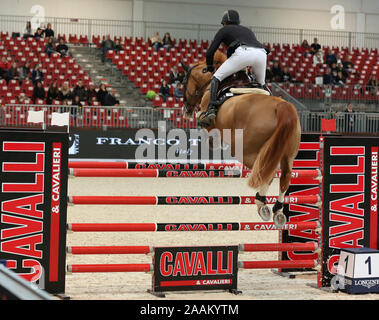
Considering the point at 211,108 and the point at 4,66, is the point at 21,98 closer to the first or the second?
the point at 4,66

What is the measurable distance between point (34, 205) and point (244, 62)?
2432mm

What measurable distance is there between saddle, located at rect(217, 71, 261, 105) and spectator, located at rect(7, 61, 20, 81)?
15825mm

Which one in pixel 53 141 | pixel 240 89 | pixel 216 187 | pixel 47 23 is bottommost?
pixel 216 187

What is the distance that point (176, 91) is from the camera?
20.7m

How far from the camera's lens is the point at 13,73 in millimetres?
20797

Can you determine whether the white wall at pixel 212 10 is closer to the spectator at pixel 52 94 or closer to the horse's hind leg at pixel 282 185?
the spectator at pixel 52 94

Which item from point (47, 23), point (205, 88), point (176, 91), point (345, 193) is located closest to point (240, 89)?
point (205, 88)

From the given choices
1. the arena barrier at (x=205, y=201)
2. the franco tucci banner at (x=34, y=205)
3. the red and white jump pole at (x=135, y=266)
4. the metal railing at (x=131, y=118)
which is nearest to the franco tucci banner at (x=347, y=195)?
the arena barrier at (x=205, y=201)

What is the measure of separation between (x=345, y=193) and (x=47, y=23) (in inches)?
843

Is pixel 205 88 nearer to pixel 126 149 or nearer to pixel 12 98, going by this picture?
pixel 126 149

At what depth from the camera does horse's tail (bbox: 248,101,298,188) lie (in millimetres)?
5145

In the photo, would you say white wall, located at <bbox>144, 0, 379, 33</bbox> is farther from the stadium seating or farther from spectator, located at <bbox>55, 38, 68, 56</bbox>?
spectator, located at <bbox>55, 38, 68, 56</bbox>

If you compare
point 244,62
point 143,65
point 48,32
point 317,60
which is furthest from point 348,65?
point 244,62

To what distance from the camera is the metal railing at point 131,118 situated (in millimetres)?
17766
